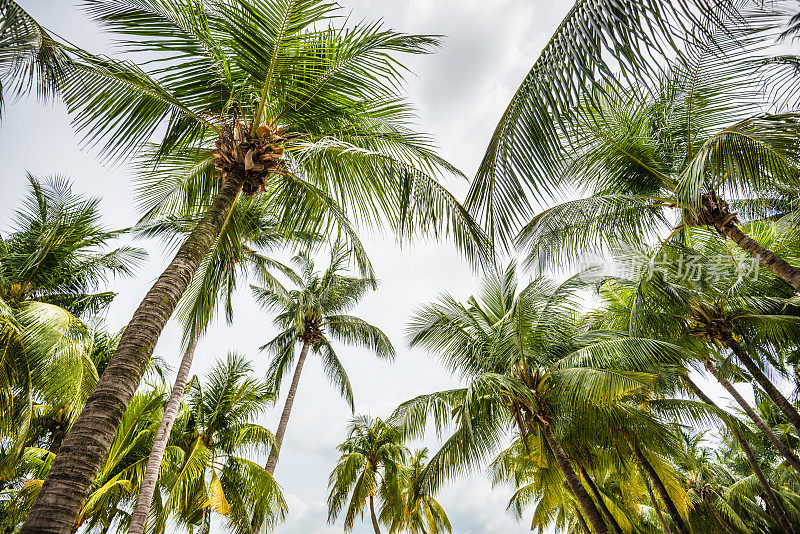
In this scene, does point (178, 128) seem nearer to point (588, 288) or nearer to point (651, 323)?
point (651, 323)

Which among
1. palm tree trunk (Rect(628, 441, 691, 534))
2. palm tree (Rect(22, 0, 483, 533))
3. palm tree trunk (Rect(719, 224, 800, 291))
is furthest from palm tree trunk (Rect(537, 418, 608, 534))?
palm tree (Rect(22, 0, 483, 533))

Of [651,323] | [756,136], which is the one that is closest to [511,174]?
[756,136]

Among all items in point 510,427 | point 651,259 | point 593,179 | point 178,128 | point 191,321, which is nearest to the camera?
point 178,128

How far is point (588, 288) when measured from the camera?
9.80 metres

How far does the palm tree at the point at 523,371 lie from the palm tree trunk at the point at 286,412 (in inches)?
190

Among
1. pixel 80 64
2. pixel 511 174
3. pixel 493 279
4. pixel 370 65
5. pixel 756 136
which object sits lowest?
pixel 511 174

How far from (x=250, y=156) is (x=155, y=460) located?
750cm

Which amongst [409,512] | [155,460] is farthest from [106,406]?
[409,512]

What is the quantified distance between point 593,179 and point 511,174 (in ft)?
16.0

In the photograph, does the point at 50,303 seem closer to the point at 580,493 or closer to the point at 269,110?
the point at 269,110

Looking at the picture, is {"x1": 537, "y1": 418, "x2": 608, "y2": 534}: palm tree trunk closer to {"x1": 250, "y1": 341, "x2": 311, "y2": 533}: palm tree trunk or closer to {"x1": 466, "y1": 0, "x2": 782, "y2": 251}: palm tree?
{"x1": 466, "y1": 0, "x2": 782, "y2": 251}: palm tree

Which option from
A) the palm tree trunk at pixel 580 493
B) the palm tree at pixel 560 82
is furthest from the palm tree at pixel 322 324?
the palm tree at pixel 560 82

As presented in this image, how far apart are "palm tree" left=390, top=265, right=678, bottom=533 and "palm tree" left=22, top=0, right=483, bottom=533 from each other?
3981 millimetres

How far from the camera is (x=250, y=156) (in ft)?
14.1
